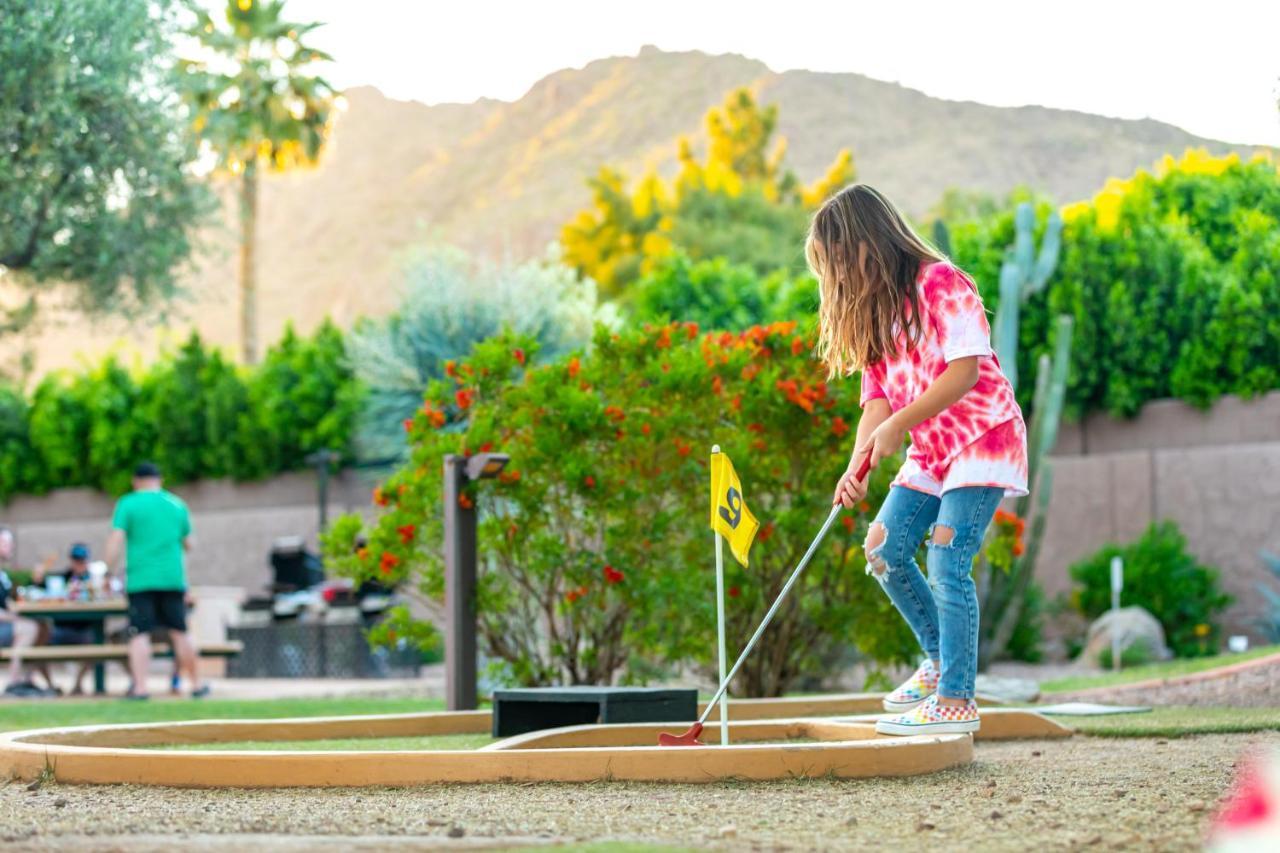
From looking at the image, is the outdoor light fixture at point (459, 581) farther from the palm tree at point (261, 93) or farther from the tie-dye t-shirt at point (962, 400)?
the palm tree at point (261, 93)

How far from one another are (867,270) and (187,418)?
20.0m

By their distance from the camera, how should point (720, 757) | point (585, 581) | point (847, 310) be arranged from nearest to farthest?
point (720, 757) → point (847, 310) → point (585, 581)

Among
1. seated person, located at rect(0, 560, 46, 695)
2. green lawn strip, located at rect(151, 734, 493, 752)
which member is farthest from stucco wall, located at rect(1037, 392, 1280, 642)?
green lawn strip, located at rect(151, 734, 493, 752)

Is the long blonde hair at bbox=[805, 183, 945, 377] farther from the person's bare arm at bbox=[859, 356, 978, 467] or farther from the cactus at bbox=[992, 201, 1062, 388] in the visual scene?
the cactus at bbox=[992, 201, 1062, 388]

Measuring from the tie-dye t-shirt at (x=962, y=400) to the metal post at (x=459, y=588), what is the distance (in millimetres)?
3482

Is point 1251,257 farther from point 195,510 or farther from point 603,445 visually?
point 195,510

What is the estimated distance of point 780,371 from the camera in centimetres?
901

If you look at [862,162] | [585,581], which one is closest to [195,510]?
[585,581]

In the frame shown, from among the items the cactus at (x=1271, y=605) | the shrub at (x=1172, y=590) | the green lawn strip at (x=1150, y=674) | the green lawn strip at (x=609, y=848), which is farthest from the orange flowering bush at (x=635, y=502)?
the shrub at (x=1172, y=590)

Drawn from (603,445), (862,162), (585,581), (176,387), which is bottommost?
(585,581)

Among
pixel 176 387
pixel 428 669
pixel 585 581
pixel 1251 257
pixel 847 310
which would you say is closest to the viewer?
pixel 847 310

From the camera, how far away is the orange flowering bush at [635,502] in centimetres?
885

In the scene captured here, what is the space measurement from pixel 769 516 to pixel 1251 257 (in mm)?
10050

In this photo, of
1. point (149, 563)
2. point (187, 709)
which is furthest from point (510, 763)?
point (149, 563)
